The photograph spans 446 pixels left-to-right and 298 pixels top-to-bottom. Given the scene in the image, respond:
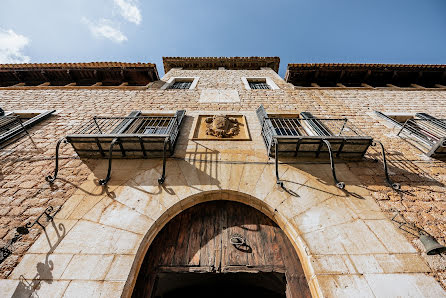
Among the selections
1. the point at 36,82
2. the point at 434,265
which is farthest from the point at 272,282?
the point at 36,82

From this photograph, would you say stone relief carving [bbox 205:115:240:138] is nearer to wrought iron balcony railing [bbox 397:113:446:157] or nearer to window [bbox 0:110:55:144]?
wrought iron balcony railing [bbox 397:113:446:157]

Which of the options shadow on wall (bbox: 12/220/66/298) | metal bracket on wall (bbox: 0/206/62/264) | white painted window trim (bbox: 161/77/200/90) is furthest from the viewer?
white painted window trim (bbox: 161/77/200/90)

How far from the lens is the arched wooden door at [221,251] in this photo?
7.88 ft

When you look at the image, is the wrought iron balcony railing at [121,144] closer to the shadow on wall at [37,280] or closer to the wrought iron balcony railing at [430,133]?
the shadow on wall at [37,280]

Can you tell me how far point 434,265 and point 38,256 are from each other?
19.5ft

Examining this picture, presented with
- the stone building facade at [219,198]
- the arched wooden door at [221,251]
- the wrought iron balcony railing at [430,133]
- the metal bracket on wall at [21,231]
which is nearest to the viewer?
the stone building facade at [219,198]

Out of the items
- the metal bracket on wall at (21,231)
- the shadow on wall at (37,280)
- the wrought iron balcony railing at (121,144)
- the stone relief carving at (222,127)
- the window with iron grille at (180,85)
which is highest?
the window with iron grille at (180,85)

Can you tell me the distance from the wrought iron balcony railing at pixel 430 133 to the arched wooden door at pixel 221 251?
4.52m

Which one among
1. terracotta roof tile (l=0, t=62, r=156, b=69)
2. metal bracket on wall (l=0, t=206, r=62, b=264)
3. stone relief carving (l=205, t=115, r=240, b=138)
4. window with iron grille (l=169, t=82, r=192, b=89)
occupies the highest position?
terracotta roof tile (l=0, t=62, r=156, b=69)

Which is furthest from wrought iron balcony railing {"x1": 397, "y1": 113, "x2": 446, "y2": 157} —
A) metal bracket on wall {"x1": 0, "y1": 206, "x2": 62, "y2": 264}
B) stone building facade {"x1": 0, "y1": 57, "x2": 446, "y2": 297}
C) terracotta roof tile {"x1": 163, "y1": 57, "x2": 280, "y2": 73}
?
metal bracket on wall {"x1": 0, "y1": 206, "x2": 62, "y2": 264}

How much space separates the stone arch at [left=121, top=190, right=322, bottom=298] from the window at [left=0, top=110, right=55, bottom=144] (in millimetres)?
5022

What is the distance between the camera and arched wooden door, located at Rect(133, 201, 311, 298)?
7.88 ft

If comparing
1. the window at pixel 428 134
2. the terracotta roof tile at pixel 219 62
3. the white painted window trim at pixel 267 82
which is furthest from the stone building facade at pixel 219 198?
the terracotta roof tile at pixel 219 62

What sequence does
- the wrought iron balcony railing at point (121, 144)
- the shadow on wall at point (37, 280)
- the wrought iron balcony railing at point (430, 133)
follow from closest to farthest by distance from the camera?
the shadow on wall at point (37, 280), the wrought iron balcony railing at point (121, 144), the wrought iron balcony railing at point (430, 133)
